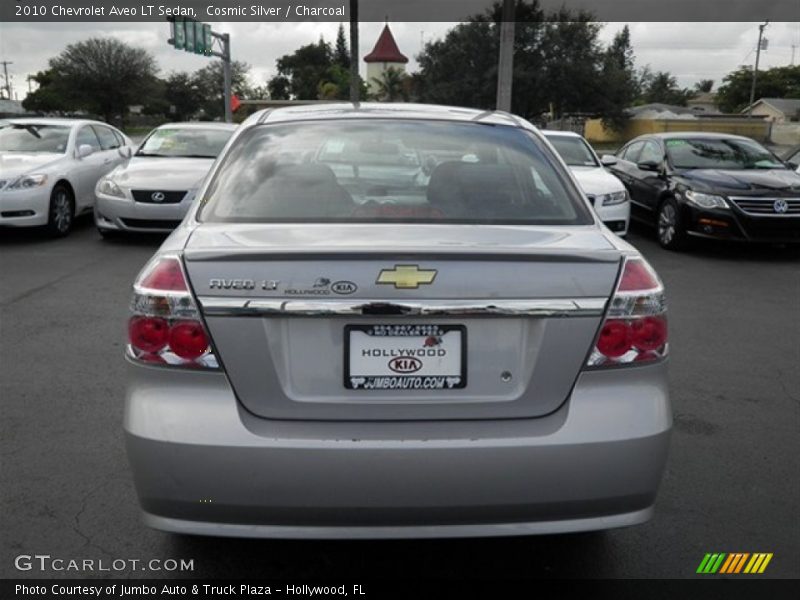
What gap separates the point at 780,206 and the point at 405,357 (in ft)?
26.4

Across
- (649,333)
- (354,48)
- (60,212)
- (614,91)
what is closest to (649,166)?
(60,212)

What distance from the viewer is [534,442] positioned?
7.63 feet

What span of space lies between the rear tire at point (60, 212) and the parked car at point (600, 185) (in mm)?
6099

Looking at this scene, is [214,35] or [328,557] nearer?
[328,557]

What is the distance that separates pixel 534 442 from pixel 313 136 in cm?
169

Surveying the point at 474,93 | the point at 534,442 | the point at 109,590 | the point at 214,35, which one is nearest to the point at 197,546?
the point at 109,590

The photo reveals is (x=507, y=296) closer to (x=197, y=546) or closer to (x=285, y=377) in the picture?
(x=285, y=377)

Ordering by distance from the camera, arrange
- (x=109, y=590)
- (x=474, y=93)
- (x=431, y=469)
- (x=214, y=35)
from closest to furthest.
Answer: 1. (x=431, y=469)
2. (x=109, y=590)
3. (x=214, y=35)
4. (x=474, y=93)

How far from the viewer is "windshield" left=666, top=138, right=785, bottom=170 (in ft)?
34.2

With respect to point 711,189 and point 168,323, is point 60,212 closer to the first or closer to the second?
point 711,189

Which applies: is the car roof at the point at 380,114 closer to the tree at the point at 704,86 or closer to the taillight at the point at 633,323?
the taillight at the point at 633,323

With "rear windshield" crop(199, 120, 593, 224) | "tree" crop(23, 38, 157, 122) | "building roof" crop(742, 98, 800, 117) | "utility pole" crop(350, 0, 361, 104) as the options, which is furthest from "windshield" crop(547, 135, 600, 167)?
"building roof" crop(742, 98, 800, 117)

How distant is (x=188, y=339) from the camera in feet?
7.79

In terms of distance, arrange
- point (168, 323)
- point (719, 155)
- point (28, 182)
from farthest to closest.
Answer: point (719, 155) < point (28, 182) < point (168, 323)
